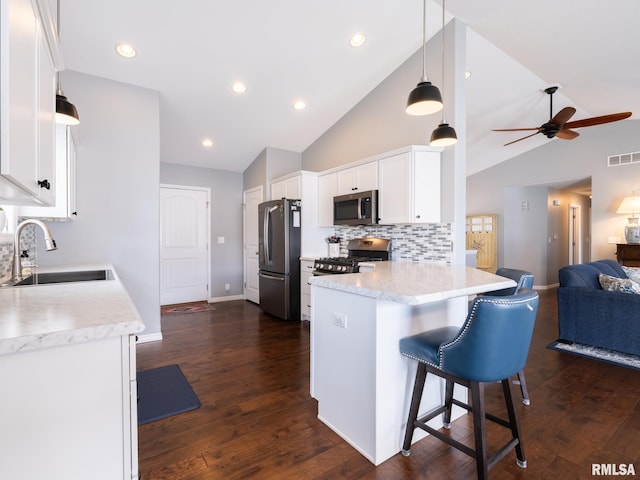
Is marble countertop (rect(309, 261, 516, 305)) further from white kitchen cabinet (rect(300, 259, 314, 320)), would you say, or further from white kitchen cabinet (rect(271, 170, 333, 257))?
white kitchen cabinet (rect(271, 170, 333, 257))

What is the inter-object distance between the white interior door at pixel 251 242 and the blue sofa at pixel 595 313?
14.3ft

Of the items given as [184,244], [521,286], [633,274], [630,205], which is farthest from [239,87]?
[630,205]

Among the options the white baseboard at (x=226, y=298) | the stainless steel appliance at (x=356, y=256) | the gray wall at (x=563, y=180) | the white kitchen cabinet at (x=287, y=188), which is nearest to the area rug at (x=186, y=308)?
the white baseboard at (x=226, y=298)

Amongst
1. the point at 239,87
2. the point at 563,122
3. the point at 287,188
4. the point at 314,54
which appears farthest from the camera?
the point at 287,188

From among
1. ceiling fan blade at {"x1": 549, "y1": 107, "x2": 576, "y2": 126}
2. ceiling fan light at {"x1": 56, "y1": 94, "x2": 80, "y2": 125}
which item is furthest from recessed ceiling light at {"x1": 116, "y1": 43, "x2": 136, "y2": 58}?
ceiling fan blade at {"x1": 549, "y1": 107, "x2": 576, "y2": 126}

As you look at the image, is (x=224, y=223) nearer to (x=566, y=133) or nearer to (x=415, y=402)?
(x=415, y=402)

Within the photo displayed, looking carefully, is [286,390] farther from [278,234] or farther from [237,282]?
[237,282]

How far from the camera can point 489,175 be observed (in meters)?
7.54

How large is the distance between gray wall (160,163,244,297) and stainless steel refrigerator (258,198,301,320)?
1544 mm

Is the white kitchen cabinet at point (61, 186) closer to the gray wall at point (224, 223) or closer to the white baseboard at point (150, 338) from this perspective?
the white baseboard at point (150, 338)

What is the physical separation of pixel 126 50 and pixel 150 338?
10.2 ft

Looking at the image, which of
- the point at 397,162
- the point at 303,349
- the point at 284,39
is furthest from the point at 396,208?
the point at 284,39

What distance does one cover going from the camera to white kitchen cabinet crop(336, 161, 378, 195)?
3.82 m

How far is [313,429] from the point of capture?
6.66 feet
